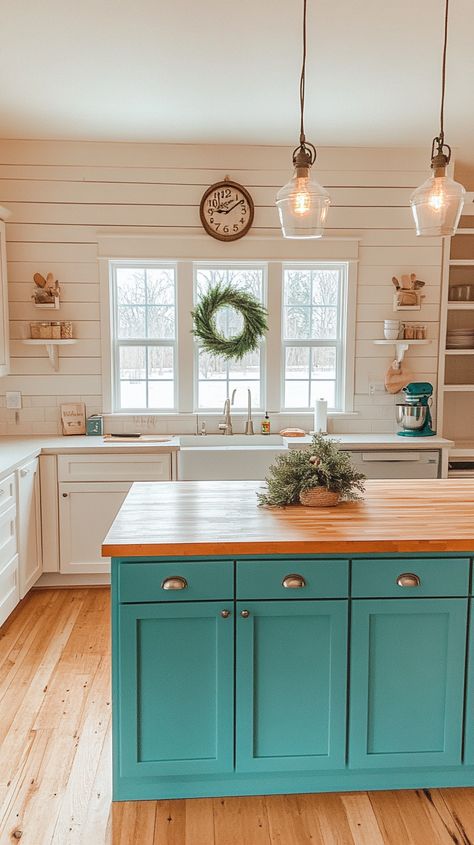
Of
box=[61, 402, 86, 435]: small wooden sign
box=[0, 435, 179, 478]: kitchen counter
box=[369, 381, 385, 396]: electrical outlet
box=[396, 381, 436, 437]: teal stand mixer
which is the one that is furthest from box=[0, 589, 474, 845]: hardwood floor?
box=[369, 381, 385, 396]: electrical outlet

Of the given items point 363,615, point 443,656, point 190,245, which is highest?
point 190,245

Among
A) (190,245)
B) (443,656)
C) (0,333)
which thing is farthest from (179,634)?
(190,245)

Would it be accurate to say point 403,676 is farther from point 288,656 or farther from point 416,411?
point 416,411

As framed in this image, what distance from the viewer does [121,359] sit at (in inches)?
183

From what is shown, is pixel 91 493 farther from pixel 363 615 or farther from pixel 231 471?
pixel 363 615

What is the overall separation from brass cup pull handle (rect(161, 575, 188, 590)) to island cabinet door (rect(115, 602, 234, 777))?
6 centimetres

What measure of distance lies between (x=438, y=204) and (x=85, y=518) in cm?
283

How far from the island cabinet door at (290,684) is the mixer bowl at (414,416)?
258cm

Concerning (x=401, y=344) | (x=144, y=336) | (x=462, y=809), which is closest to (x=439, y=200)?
(x=462, y=809)

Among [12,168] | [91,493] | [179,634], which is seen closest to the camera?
[179,634]

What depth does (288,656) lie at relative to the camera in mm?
2111

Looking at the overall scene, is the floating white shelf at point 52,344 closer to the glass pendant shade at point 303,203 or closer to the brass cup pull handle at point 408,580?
the glass pendant shade at point 303,203

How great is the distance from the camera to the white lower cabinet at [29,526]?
365 centimetres

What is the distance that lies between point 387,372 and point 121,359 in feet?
6.40
